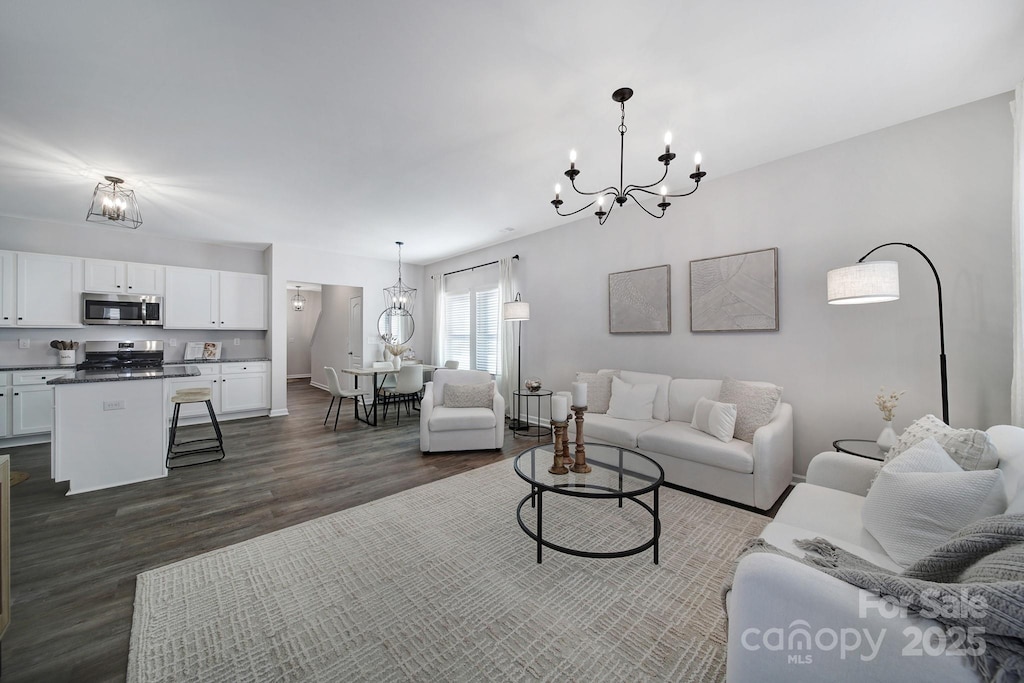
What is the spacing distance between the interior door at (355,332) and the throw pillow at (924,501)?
7.10m

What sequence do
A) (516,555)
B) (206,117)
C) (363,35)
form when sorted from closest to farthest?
(363,35) < (516,555) < (206,117)

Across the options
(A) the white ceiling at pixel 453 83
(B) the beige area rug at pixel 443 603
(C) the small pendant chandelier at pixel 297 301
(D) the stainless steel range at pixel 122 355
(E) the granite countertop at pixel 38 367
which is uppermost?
(A) the white ceiling at pixel 453 83

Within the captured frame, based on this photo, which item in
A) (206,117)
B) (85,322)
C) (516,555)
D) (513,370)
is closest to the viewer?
(516,555)

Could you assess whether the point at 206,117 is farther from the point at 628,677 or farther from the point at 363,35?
the point at 628,677

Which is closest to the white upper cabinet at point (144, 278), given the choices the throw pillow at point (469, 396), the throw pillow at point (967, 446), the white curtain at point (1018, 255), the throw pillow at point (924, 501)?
the throw pillow at point (469, 396)

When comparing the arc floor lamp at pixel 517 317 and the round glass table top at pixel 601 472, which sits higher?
the arc floor lamp at pixel 517 317

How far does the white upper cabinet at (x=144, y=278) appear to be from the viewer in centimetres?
506

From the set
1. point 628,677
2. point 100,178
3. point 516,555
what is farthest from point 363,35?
point 100,178

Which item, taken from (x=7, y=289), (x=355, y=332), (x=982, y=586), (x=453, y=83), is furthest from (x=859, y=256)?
(x=7, y=289)

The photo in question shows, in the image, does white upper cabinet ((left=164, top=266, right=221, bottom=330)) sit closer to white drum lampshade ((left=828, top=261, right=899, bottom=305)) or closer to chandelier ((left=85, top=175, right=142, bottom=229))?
chandelier ((left=85, top=175, right=142, bottom=229))

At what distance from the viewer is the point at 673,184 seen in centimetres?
365

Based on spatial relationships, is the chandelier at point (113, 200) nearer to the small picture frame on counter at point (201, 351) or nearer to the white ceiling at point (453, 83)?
the white ceiling at point (453, 83)

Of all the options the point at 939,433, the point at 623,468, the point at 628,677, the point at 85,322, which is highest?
the point at 85,322

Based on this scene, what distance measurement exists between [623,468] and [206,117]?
3.71 metres
